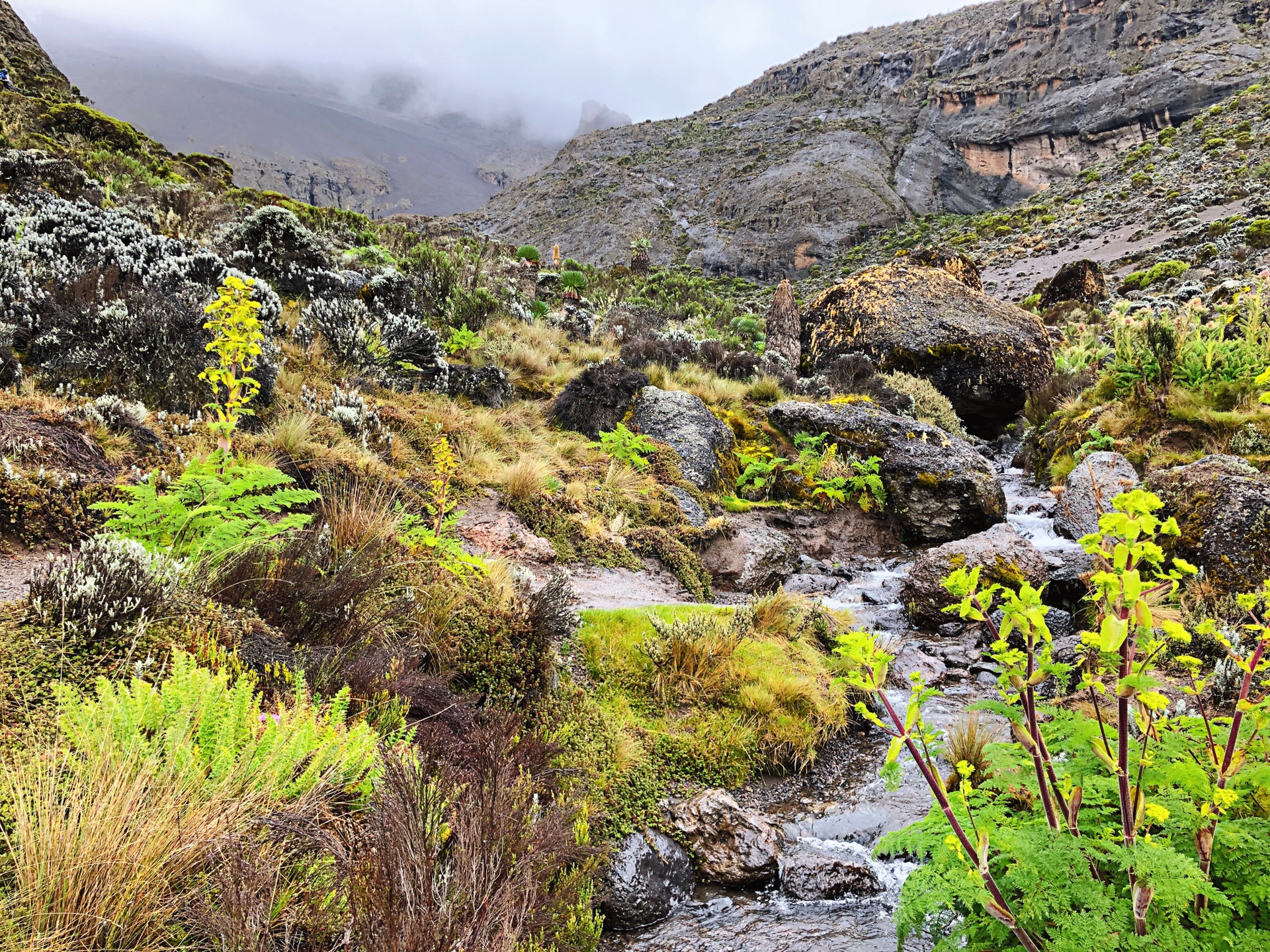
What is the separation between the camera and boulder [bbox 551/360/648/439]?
966cm

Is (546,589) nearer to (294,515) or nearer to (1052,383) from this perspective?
(294,515)

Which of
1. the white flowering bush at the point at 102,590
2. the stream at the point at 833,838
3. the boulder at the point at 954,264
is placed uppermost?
the boulder at the point at 954,264

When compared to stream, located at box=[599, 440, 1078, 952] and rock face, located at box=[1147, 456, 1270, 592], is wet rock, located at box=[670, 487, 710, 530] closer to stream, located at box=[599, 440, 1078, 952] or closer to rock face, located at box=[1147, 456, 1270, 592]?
stream, located at box=[599, 440, 1078, 952]

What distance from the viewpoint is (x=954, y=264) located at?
1730cm

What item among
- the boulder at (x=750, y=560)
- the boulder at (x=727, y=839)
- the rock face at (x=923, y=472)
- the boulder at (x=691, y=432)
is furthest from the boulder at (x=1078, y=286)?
the boulder at (x=727, y=839)

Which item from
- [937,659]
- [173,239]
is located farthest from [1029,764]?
[173,239]

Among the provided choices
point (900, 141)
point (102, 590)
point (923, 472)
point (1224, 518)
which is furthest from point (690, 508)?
point (900, 141)

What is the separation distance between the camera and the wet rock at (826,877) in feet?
10.6

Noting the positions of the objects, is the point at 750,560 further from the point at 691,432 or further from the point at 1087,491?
the point at 1087,491

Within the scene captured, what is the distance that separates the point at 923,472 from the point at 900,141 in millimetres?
80374

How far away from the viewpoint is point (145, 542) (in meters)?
3.24

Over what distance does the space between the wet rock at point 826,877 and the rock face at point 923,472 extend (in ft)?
21.7

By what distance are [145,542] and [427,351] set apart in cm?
A: 616

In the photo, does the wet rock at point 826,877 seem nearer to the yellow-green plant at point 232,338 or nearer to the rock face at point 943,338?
the yellow-green plant at point 232,338
